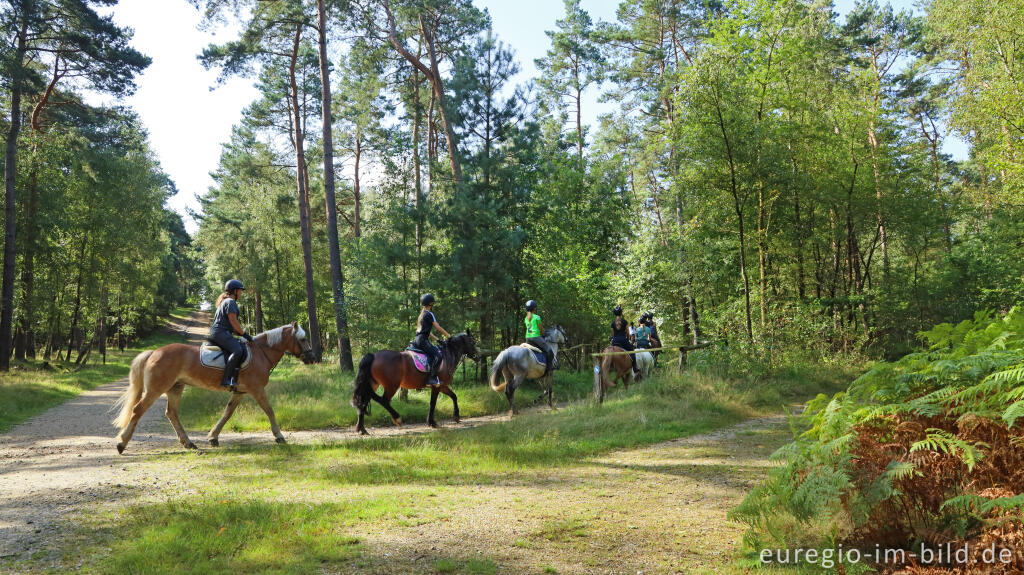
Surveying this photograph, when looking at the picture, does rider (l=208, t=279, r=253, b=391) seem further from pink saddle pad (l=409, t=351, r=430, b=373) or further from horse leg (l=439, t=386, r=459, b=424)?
horse leg (l=439, t=386, r=459, b=424)

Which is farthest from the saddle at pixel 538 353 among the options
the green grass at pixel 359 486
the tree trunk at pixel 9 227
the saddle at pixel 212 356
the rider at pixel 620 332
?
the tree trunk at pixel 9 227

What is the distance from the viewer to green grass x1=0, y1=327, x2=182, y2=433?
13124mm

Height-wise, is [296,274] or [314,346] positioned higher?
[296,274]

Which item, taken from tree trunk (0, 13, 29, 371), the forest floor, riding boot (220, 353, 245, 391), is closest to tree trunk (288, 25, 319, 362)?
tree trunk (0, 13, 29, 371)

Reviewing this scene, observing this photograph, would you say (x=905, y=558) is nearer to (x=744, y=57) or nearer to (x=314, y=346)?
(x=744, y=57)

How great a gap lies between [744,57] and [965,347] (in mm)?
15050

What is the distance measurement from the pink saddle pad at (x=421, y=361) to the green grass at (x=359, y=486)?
53.7 inches

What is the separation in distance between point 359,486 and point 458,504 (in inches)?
61.8

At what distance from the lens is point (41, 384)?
54.3 ft

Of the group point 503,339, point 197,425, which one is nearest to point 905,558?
point 197,425

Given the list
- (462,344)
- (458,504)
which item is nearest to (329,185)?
(462,344)

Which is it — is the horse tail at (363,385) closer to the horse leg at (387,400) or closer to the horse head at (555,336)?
the horse leg at (387,400)

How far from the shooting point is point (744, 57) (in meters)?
16.8

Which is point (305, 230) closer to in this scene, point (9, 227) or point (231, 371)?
point (9, 227)
